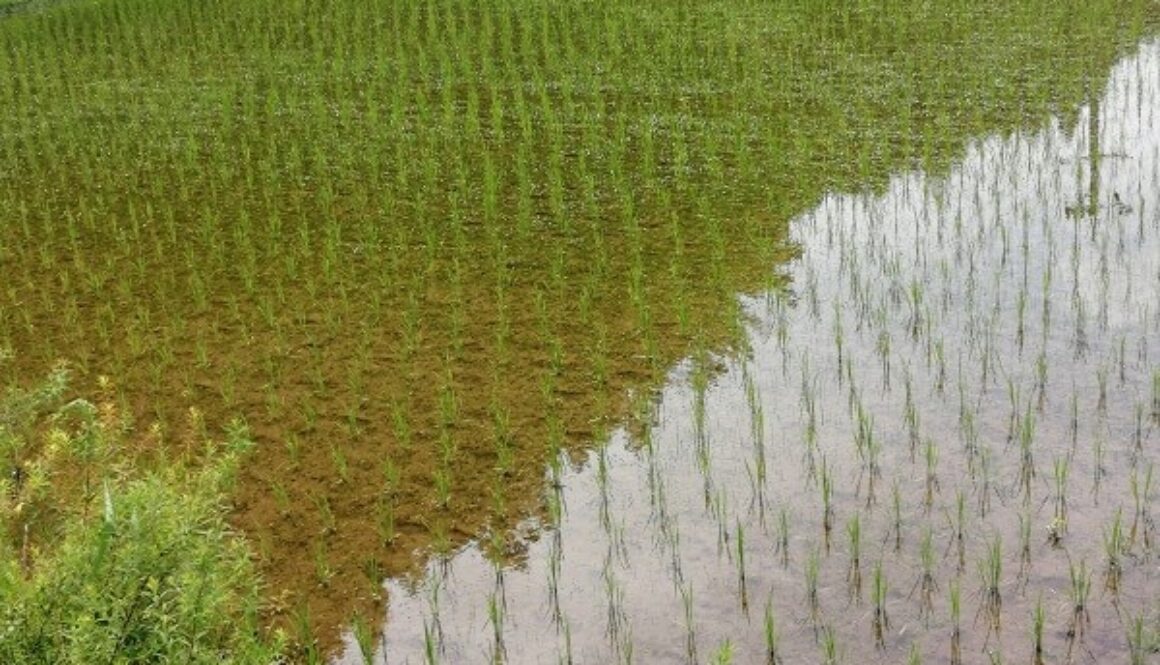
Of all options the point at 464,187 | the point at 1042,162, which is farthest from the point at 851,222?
the point at 464,187

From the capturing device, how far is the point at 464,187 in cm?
853

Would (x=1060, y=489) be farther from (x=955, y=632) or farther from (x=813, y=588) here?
(x=813, y=588)

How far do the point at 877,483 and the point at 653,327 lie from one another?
1.90 meters

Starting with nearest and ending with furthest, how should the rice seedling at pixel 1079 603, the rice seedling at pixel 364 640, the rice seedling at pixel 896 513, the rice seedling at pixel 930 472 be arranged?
the rice seedling at pixel 1079 603 → the rice seedling at pixel 364 640 → the rice seedling at pixel 896 513 → the rice seedling at pixel 930 472

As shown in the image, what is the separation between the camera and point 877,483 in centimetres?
459

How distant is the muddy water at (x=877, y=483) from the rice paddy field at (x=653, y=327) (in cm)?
2

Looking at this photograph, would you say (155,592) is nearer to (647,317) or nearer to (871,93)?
(647,317)

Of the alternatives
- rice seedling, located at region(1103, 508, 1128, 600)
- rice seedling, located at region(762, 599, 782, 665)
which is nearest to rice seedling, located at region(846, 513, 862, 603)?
rice seedling, located at region(762, 599, 782, 665)

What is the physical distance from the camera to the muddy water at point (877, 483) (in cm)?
385

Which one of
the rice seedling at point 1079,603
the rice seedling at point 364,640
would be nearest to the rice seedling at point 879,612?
the rice seedling at point 1079,603

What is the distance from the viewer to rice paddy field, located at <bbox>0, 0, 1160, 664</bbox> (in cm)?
405

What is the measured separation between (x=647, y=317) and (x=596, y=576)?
2.28 m

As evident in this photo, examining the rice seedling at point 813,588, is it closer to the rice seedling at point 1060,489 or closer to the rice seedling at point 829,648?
the rice seedling at point 829,648

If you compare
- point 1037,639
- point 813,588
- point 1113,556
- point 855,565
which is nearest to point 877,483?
point 855,565
